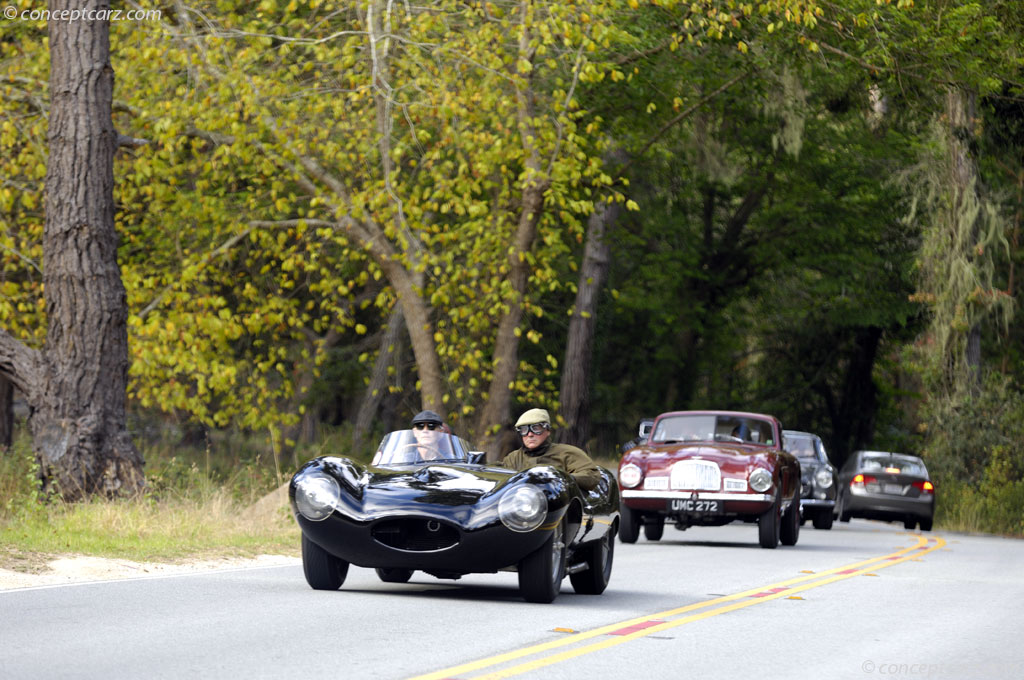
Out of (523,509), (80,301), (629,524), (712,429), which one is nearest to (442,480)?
(523,509)

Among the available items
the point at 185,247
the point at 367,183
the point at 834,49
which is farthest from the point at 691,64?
the point at 185,247

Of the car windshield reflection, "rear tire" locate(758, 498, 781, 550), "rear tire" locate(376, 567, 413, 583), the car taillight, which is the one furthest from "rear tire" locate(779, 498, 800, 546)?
"rear tire" locate(376, 567, 413, 583)

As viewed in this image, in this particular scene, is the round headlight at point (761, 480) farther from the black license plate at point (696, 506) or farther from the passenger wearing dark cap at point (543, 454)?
the passenger wearing dark cap at point (543, 454)

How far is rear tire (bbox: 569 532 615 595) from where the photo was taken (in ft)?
39.6

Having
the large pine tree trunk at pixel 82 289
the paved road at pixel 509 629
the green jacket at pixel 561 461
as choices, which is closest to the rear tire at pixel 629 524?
the paved road at pixel 509 629

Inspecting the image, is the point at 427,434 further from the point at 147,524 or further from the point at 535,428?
the point at 147,524

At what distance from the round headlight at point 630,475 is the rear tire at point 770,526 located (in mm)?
1555

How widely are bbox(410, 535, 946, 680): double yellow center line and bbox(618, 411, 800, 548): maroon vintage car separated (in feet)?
7.64

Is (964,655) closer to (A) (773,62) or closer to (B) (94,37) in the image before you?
(B) (94,37)

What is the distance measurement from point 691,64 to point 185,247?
8.87 meters

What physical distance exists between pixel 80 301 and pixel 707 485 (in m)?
8.07

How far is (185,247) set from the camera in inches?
983

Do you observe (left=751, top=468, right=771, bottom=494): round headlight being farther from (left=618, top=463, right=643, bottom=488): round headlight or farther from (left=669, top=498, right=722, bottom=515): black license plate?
(left=618, top=463, right=643, bottom=488): round headlight

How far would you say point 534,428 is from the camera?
39.7 feet
